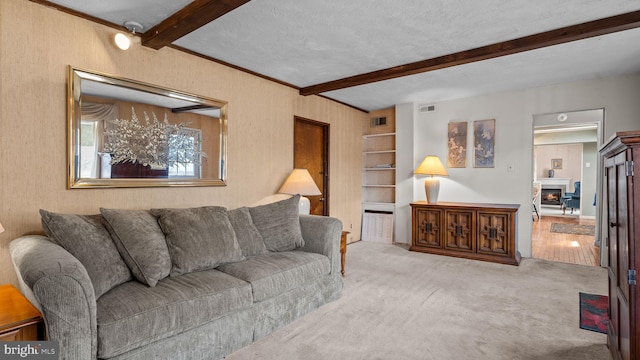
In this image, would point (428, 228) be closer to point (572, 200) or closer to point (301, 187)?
point (301, 187)

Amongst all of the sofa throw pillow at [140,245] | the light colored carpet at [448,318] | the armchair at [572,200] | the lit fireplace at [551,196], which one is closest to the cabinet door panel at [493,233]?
the light colored carpet at [448,318]

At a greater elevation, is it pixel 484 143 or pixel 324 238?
pixel 484 143

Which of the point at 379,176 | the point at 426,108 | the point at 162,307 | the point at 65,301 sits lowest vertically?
the point at 162,307

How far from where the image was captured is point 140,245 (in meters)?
2.06

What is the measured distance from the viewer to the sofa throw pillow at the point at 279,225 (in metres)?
2.94

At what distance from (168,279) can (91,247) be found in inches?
19.0

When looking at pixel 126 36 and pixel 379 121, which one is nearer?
pixel 126 36

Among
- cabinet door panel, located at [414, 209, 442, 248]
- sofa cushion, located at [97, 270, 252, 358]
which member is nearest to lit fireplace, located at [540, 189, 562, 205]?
cabinet door panel, located at [414, 209, 442, 248]

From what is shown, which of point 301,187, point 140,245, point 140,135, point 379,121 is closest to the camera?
point 140,245

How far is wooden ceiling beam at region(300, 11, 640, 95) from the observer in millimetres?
2518

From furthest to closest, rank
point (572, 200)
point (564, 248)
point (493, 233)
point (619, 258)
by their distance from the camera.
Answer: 1. point (572, 200)
2. point (564, 248)
3. point (493, 233)
4. point (619, 258)

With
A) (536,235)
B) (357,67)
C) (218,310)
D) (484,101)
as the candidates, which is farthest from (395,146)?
(218,310)

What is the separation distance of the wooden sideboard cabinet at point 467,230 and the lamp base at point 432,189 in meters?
0.11

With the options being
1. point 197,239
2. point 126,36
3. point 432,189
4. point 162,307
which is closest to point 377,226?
point 432,189
